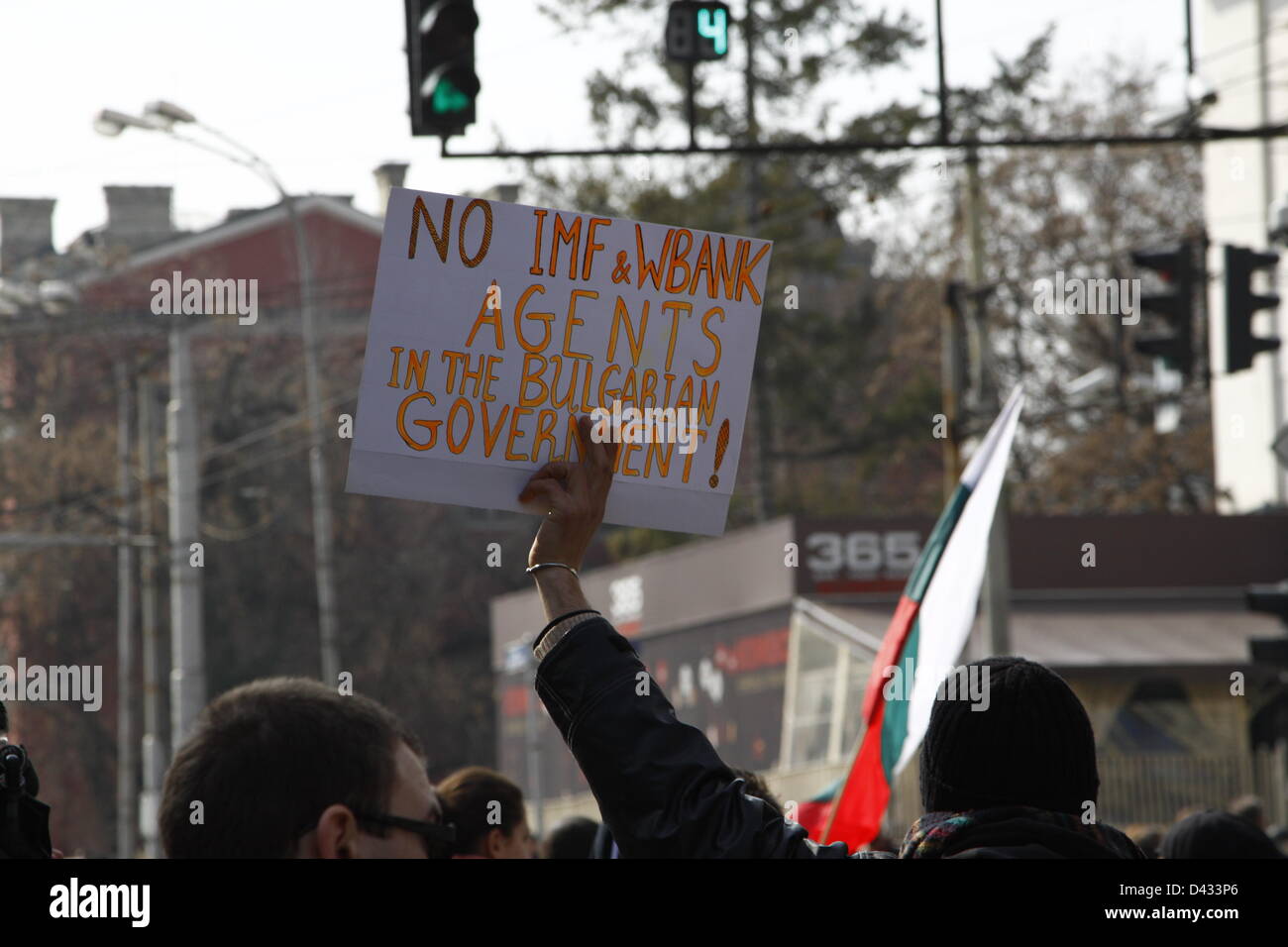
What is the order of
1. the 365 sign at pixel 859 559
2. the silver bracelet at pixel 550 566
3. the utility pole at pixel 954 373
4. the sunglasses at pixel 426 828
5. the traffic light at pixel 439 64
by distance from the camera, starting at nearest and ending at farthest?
the sunglasses at pixel 426 828 < the silver bracelet at pixel 550 566 < the traffic light at pixel 439 64 < the utility pole at pixel 954 373 < the 365 sign at pixel 859 559

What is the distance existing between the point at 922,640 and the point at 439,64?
3.87 meters

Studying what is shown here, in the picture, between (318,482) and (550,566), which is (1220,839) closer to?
(550,566)

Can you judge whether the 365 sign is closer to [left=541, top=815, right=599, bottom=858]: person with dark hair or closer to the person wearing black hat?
[left=541, top=815, right=599, bottom=858]: person with dark hair

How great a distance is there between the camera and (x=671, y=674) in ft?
89.5

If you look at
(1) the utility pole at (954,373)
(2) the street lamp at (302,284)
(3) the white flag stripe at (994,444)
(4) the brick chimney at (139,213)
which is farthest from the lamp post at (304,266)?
(4) the brick chimney at (139,213)

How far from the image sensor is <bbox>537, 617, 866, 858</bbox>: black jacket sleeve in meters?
2.78

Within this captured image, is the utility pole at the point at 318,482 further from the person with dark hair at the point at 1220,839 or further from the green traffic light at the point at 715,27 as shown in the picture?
the person with dark hair at the point at 1220,839

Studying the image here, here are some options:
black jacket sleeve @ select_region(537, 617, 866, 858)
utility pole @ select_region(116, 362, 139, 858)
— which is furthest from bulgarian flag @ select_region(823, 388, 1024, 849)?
utility pole @ select_region(116, 362, 139, 858)

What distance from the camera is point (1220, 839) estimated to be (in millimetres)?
5203

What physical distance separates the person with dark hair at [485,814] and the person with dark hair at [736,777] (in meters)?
2.44

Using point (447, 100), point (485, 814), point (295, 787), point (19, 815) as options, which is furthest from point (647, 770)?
point (447, 100)

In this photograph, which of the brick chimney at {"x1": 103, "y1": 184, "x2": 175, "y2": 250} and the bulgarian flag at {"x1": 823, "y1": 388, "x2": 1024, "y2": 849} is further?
the brick chimney at {"x1": 103, "y1": 184, "x2": 175, "y2": 250}

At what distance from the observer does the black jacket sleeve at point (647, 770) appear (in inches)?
109
